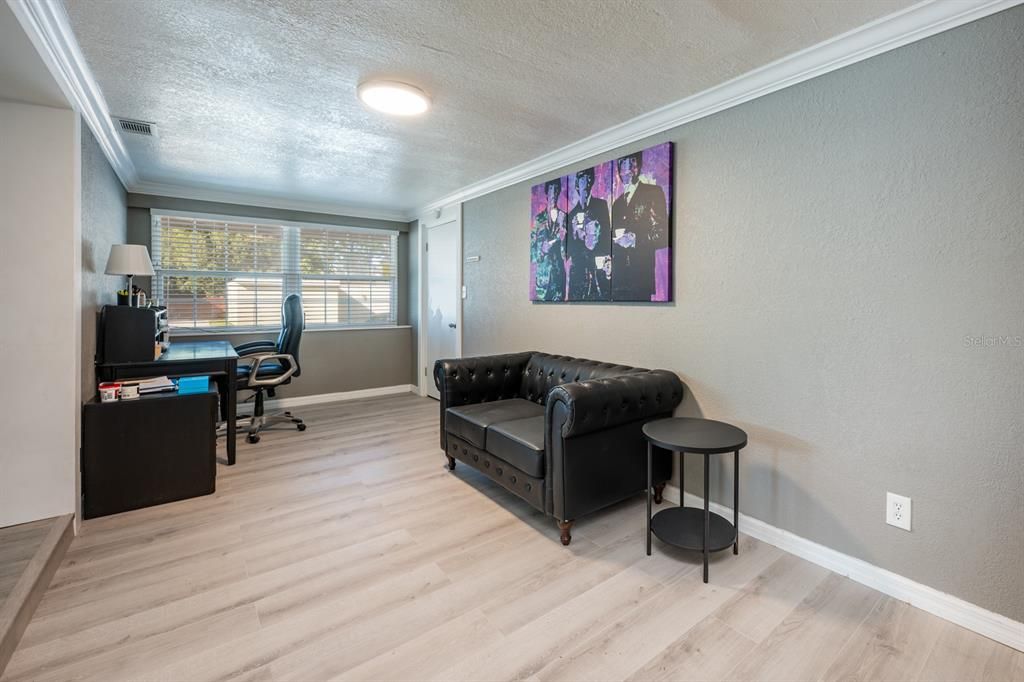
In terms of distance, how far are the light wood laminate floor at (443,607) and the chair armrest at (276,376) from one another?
134cm

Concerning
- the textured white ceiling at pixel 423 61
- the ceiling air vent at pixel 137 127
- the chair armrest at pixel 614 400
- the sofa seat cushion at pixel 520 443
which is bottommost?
the sofa seat cushion at pixel 520 443

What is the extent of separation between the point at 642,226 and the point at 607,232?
0.28 m

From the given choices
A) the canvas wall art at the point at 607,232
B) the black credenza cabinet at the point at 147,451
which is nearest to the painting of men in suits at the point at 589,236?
the canvas wall art at the point at 607,232

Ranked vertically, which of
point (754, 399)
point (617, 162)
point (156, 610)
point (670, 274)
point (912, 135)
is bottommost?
point (156, 610)

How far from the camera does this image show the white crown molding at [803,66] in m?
1.63

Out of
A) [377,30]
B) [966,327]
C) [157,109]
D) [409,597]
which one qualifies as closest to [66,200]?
[157,109]

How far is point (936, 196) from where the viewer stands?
171cm

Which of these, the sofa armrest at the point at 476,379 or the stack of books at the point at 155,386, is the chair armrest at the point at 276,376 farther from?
the sofa armrest at the point at 476,379

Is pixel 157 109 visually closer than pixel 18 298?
No

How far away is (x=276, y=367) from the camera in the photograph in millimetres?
4055

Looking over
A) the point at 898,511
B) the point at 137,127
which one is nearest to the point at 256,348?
the point at 137,127

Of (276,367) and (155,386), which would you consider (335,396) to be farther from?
(155,386)

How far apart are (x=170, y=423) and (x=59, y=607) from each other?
106 cm

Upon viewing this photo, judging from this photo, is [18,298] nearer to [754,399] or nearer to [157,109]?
[157,109]
